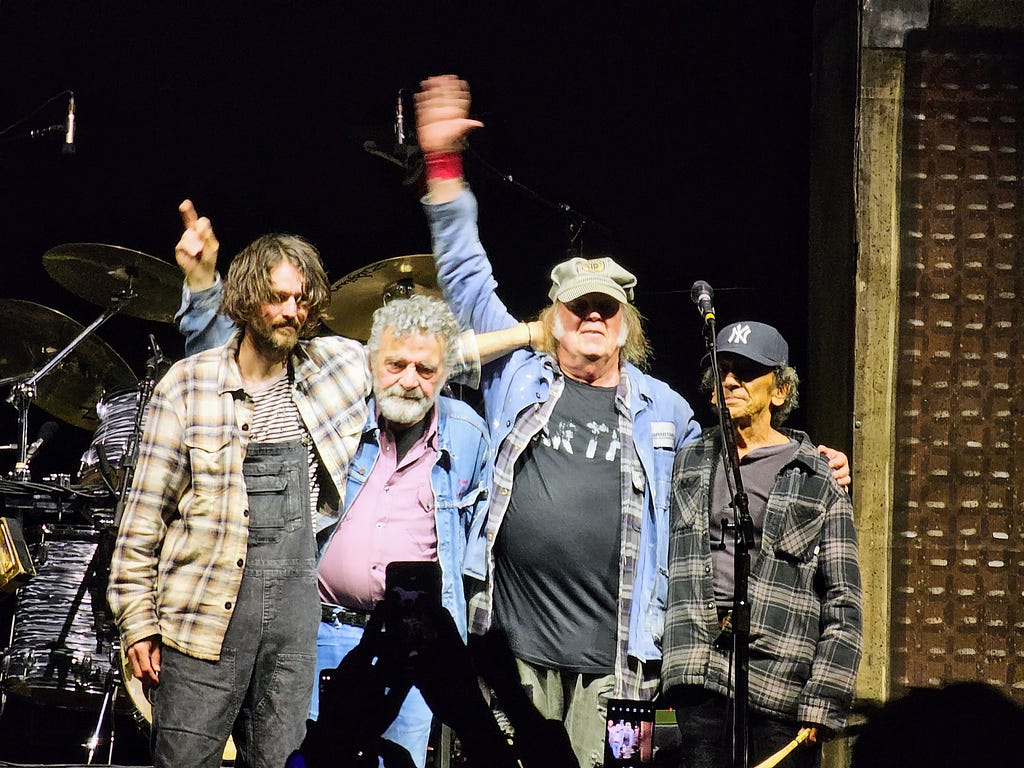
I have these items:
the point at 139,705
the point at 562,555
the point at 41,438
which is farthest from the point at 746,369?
the point at 41,438

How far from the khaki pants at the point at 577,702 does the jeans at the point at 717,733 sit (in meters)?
0.23

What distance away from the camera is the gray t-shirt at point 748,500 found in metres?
3.67

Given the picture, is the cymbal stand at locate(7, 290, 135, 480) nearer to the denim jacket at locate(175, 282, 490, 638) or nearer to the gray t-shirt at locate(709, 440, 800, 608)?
the denim jacket at locate(175, 282, 490, 638)

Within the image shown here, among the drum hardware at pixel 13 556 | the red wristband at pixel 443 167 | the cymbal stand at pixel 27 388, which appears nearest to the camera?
the red wristband at pixel 443 167

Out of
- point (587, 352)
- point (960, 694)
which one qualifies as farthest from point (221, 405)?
point (960, 694)

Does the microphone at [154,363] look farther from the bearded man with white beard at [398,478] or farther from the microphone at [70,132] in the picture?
the bearded man with white beard at [398,478]

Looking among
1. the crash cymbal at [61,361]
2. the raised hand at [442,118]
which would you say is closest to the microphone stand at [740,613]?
the raised hand at [442,118]

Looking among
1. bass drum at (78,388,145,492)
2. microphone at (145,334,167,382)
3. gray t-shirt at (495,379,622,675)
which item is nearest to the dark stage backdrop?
bass drum at (78,388,145,492)

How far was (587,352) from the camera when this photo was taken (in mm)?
4008

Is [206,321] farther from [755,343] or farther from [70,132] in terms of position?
[70,132]

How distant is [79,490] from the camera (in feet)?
20.1

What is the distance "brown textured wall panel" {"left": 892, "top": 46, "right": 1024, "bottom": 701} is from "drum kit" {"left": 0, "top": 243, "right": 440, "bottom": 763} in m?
2.28

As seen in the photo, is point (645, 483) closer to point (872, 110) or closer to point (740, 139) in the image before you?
point (872, 110)

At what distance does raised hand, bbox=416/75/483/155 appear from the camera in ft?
13.6
